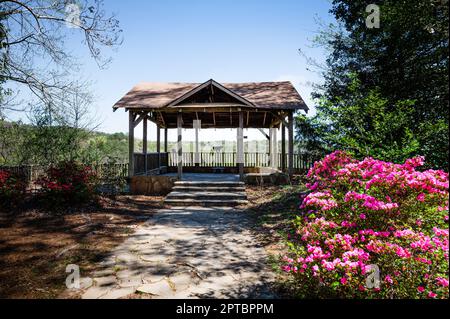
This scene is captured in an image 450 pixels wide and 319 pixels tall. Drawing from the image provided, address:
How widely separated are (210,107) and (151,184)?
4.17m

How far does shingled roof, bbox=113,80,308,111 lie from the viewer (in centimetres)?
1185

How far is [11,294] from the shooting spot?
124 inches

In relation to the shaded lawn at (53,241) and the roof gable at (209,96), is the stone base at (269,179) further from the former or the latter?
the shaded lawn at (53,241)

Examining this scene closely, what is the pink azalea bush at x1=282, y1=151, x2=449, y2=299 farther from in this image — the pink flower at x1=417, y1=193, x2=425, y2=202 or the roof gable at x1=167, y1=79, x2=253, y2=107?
the roof gable at x1=167, y1=79, x2=253, y2=107

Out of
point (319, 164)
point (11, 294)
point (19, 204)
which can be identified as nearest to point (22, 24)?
point (19, 204)

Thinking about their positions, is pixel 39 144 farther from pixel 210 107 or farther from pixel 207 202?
pixel 207 202

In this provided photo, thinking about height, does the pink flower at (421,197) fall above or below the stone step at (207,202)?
above

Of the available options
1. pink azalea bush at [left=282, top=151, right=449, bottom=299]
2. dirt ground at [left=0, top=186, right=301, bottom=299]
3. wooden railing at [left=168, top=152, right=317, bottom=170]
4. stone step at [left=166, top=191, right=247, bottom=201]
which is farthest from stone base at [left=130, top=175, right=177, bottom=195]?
pink azalea bush at [left=282, top=151, right=449, bottom=299]

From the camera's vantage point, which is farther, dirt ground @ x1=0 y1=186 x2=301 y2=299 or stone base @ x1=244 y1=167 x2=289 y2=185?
stone base @ x1=244 y1=167 x2=289 y2=185

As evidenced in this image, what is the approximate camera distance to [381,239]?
336 cm

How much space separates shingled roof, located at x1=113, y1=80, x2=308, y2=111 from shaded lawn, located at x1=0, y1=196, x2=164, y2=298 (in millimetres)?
5254

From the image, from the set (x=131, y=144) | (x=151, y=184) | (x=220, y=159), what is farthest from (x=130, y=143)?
(x=220, y=159)

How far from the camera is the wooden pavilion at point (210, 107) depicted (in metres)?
11.9

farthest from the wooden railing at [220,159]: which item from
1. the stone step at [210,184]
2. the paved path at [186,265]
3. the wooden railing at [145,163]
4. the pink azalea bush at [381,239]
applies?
the pink azalea bush at [381,239]
